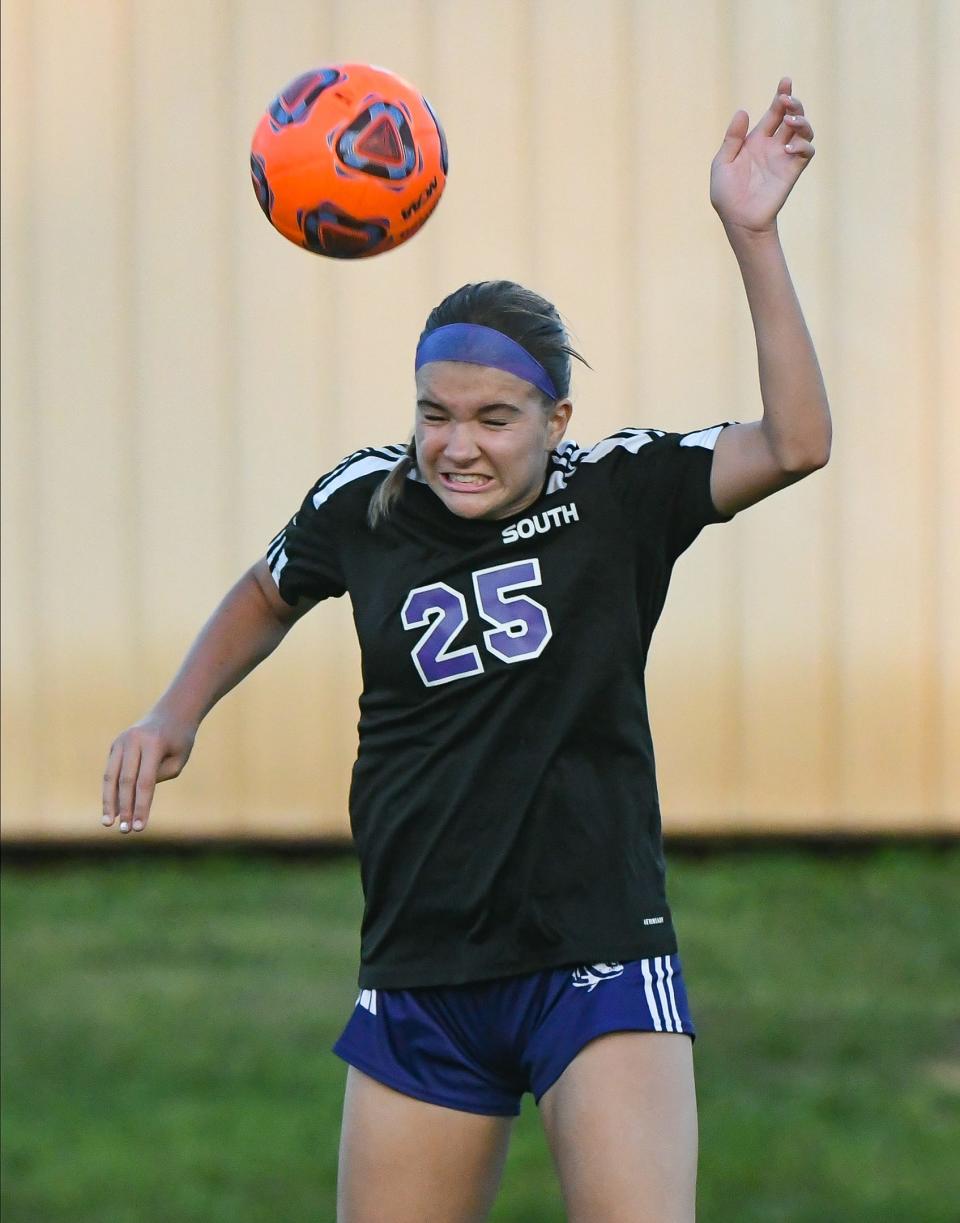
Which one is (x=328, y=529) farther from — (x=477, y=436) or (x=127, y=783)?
(x=127, y=783)

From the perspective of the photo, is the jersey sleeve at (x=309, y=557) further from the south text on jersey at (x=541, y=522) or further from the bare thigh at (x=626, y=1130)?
the bare thigh at (x=626, y=1130)

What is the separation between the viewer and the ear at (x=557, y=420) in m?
3.21

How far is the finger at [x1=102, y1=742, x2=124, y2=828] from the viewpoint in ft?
10.9

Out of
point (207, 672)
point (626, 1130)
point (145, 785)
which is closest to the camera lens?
point (626, 1130)

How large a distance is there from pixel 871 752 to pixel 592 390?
1.90 metres

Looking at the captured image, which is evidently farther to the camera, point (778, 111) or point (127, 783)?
point (127, 783)

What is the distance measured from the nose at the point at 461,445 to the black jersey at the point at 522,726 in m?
0.15

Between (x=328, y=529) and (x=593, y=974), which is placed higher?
(x=328, y=529)

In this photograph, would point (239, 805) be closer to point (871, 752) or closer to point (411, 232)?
point (871, 752)

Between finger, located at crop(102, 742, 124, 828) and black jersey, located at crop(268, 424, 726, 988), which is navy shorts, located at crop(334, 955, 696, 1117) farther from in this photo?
finger, located at crop(102, 742, 124, 828)

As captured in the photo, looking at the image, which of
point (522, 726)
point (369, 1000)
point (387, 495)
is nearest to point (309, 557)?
point (387, 495)

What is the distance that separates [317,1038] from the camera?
616 centimetres

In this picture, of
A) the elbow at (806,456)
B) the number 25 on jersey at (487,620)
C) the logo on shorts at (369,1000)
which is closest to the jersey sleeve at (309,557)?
the number 25 on jersey at (487,620)

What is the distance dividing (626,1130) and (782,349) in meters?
1.17
